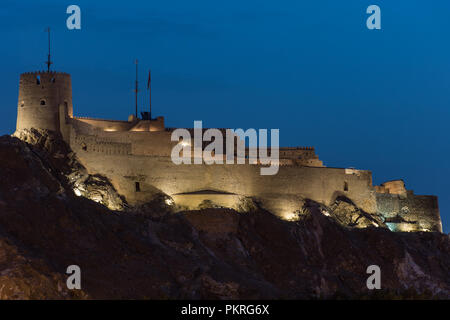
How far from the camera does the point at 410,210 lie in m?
90.3

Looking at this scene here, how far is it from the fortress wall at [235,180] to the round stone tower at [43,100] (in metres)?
4.83

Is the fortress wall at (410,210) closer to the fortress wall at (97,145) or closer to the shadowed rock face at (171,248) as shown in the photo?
the shadowed rock face at (171,248)

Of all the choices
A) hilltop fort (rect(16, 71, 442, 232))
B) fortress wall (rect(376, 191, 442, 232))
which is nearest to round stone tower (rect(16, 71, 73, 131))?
hilltop fort (rect(16, 71, 442, 232))

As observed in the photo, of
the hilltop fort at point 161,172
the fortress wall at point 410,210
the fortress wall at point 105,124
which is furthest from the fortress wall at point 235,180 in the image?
the fortress wall at point 105,124

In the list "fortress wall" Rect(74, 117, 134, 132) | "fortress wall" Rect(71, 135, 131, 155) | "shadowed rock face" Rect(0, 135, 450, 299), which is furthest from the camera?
"fortress wall" Rect(74, 117, 134, 132)

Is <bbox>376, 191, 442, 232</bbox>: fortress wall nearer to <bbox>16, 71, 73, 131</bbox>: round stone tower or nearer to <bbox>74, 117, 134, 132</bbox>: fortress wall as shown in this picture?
<bbox>74, 117, 134, 132</bbox>: fortress wall

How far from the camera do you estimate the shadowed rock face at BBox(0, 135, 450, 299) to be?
5100cm

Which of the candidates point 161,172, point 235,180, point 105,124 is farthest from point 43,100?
point 235,180

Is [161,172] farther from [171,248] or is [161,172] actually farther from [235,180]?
[171,248]

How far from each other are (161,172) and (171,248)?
14801mm

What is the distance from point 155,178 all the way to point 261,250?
13762 millimetres

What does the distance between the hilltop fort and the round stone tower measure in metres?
0.09
